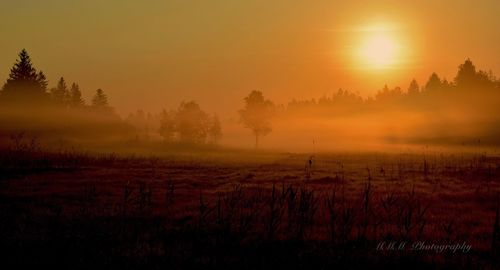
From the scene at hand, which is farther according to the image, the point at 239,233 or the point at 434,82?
the point at 434,82

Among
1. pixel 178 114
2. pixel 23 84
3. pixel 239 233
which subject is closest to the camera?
pixel 239 233

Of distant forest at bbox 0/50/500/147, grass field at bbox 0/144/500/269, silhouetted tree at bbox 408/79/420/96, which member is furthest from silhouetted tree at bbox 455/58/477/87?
grass field at bbox 0/144/500/269

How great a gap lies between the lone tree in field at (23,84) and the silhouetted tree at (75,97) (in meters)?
29.6

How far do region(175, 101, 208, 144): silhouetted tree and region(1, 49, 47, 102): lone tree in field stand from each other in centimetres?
2975

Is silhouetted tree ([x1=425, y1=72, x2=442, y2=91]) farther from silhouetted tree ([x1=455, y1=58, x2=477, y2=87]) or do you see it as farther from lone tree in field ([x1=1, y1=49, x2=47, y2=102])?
lone tree in field ([x1=1, y1=49, x2=47, y2=102])

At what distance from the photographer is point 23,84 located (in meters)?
81.0

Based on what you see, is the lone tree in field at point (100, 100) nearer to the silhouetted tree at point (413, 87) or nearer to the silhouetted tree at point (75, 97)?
the silhouetted tree at point (75, 97)

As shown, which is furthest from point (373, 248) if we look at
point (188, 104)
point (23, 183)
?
point (188, 104)

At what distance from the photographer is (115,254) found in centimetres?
790

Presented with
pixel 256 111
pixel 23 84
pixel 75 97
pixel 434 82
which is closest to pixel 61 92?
pixel 75 97

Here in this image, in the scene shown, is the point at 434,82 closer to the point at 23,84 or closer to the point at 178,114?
the point at 178,114

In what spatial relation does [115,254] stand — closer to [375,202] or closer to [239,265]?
[239,265]

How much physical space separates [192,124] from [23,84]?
3545 cm

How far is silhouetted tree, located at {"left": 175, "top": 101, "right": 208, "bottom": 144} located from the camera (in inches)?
3656
